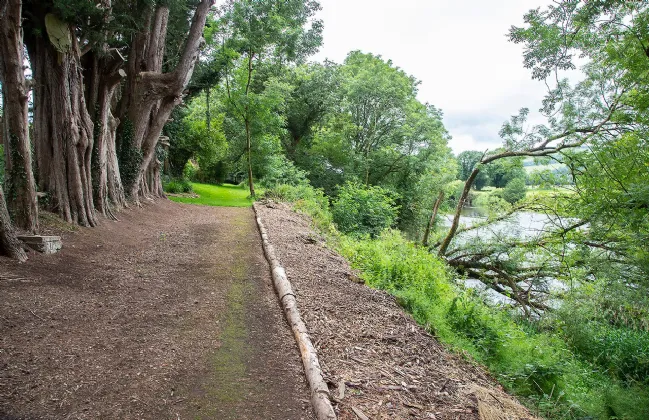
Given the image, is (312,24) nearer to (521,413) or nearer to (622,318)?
(622,318)

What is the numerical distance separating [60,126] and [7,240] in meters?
3.05

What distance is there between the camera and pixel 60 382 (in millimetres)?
2852

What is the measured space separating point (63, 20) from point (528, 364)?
9050 mm

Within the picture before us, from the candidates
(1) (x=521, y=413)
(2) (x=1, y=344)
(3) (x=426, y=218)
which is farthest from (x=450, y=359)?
(3) (x=426, y=218)

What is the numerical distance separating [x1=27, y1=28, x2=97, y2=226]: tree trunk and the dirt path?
40.6 inches

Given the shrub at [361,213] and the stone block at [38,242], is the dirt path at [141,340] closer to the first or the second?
the stone block at [38,242]

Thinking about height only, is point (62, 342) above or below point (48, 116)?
below

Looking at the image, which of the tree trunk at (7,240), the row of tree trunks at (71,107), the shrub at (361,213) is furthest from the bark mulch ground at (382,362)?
the shrub at (361,213)

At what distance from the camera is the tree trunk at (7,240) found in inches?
190

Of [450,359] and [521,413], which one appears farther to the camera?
[450,359]

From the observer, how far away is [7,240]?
4.91 m

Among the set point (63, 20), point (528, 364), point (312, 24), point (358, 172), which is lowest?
point (528, 364)

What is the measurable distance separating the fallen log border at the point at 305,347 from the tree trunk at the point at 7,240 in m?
3.49

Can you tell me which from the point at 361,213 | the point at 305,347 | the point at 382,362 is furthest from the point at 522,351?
the point at 361,213
